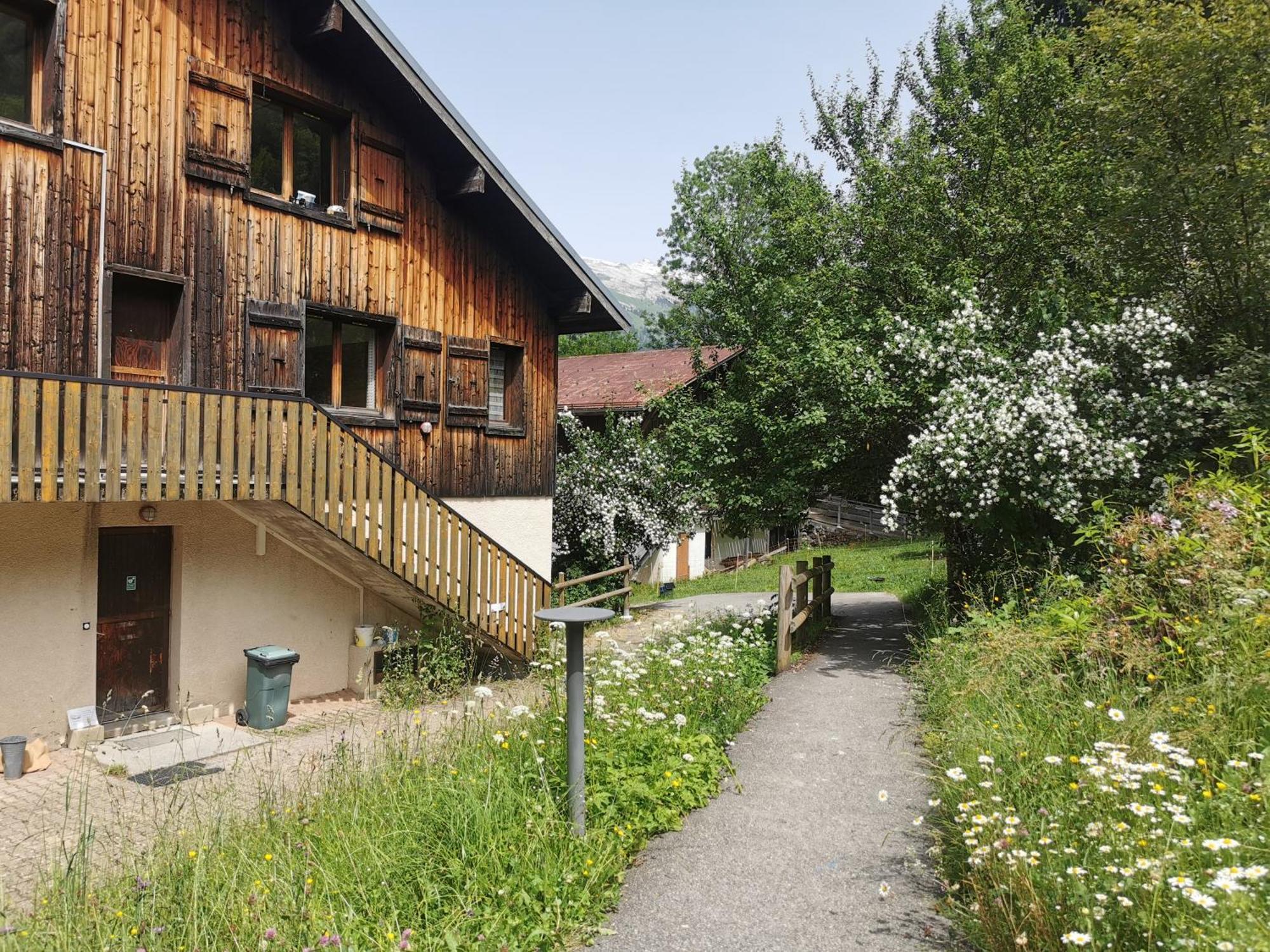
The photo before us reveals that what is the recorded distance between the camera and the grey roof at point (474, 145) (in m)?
10.3

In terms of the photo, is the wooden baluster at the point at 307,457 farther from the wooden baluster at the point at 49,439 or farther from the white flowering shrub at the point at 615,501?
the white flowering shrub at the point at 615,501

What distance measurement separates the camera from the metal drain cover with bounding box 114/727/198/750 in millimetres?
8570

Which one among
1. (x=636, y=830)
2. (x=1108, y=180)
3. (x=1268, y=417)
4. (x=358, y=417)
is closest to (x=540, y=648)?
(x=358, y=417)

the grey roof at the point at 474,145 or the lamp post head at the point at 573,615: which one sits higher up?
the grey roof at the point at 474,145

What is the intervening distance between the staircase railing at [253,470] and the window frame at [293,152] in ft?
10.2

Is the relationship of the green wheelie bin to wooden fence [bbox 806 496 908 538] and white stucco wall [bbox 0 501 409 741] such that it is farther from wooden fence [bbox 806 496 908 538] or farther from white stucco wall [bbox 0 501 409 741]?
wooden fence [bbox 806 496 908 538]

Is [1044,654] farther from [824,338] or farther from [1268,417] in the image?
[824,338]

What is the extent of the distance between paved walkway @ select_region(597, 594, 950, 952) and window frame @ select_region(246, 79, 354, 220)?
8.27 m

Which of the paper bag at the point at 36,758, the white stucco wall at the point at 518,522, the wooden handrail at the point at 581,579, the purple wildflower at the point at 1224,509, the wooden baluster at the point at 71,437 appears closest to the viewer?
the purple wildflower at the point at 1224,509

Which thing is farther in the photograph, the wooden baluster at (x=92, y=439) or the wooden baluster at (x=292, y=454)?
the wooden baluster at (x=292, y=454)

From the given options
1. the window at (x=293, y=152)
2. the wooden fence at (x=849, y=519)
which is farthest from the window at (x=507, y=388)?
the wooden fence at (x=849, y=519)

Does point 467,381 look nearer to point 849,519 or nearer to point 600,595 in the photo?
point 600,595

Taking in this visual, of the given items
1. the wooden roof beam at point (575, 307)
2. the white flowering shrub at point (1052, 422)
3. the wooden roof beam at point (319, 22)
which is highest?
the wooden roof beam at point (319, 22)

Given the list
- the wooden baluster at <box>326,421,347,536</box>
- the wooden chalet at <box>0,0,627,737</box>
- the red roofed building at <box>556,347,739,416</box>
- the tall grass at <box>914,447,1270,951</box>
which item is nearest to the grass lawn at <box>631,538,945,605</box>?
the red roofed building at <box>556,347,739,416</box>
